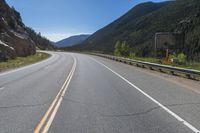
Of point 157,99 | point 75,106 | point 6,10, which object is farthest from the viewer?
point 6,10

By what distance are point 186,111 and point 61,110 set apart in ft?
11.5

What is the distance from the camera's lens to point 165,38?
4262 centimetres

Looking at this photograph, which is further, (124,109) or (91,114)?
(124,109)

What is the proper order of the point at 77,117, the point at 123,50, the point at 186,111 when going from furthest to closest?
the point at 123,50 < the point at 186,111 < the point at 77,117

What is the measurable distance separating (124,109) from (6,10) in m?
59.7

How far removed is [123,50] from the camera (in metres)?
138

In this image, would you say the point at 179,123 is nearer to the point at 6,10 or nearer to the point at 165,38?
the point at 165,38

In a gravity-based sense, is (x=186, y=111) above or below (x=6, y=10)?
below

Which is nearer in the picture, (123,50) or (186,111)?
(186,111)

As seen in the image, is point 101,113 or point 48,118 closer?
point 48,118

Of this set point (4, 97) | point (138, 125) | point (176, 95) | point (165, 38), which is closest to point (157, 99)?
point (176, 95)

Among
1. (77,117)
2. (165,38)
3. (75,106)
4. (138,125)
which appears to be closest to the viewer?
(138,125)

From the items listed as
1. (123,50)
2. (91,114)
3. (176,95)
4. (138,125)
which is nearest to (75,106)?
(91,114)

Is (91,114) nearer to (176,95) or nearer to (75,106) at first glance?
(75,106)
